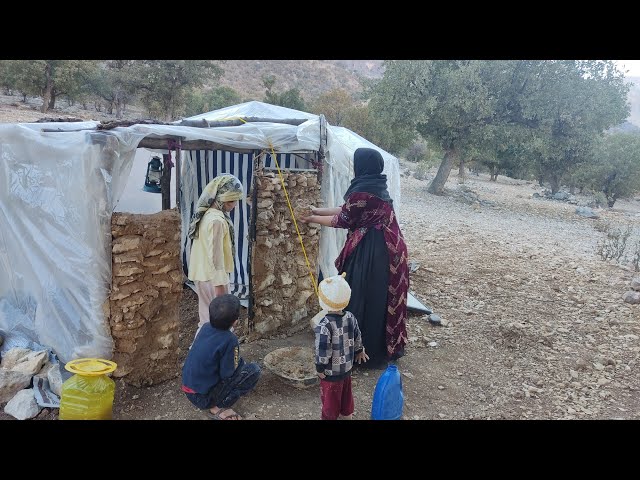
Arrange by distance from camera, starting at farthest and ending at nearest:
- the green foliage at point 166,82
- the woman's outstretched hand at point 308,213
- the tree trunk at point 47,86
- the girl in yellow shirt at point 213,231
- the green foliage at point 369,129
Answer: the green foliage at point 166,82 < the green foliage at point 369,129 < the tree trunk at point 47,86 < the woman's outstretched hand at point 308,213 < the girl in yellow shirt at point 213,231

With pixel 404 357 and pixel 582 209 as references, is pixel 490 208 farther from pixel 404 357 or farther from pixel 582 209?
pixel 404 357

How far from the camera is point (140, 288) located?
3.26 meters

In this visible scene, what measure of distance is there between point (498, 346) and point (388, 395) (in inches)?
87.3

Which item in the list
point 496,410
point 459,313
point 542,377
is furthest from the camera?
point 459,313

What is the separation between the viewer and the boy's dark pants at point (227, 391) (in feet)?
9.84

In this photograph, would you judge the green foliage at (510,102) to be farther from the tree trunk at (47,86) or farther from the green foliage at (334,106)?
the tree trunk at (47,86)

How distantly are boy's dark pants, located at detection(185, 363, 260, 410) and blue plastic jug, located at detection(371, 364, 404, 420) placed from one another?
0.87 metres

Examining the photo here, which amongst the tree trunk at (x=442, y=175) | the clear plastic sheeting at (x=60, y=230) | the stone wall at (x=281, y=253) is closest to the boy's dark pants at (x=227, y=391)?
the clear plastic sheeting at (x=60, y=230)

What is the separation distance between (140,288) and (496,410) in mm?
2935

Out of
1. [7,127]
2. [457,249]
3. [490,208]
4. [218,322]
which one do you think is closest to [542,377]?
[218,322]

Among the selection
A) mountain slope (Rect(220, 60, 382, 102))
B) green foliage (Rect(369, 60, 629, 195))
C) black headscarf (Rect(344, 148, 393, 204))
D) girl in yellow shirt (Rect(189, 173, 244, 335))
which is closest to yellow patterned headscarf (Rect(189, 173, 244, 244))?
girl in yellow shirt (Rect(189, 173, 244, 335))

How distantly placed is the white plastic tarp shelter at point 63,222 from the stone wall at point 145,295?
0.26ft

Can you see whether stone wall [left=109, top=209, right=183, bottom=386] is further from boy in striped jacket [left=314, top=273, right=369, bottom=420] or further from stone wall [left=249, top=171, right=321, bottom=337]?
boy in striped jacket [left=314, top=273, right=369, bottom=420]

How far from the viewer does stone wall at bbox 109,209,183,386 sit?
10.3 feet
